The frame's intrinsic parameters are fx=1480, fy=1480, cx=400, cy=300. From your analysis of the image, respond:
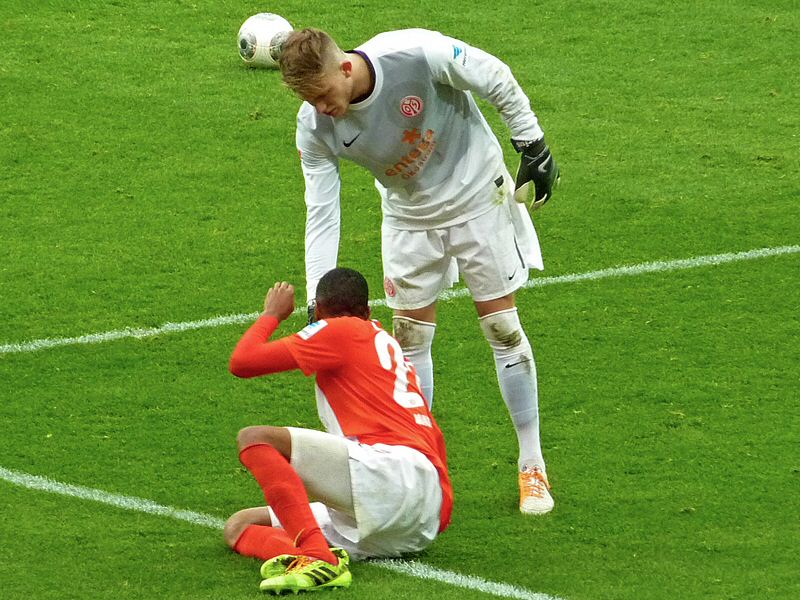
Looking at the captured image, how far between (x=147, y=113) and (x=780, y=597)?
7245 mm

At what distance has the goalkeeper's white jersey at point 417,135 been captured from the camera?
5.43 meters

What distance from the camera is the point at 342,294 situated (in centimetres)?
514

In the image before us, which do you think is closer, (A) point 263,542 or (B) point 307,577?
(B) point 307,577

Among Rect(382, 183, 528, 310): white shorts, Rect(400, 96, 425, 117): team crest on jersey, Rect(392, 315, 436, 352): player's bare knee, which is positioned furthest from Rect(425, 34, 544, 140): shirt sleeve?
Rect(392, 315, 436, 352): player's bare knee

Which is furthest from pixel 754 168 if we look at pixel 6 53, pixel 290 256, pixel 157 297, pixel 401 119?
pixel 6 53

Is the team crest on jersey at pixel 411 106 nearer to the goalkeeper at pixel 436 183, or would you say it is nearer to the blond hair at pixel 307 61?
the goalkeeper at pixel 436 183

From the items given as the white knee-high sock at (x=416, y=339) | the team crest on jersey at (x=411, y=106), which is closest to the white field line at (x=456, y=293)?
the white knee-high sock at (x=416, y=339)

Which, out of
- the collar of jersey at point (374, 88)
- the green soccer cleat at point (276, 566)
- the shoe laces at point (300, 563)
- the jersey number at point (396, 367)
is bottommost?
the green soccer cleat at point (276, 566)

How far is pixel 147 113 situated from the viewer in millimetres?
10961

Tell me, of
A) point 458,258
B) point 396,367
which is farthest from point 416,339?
point 396,367

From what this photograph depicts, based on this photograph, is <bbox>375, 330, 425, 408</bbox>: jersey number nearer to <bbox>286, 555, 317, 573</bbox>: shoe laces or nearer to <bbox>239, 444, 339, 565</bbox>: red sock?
<bbox>239, 444, 339, 565</bbox>: red sock

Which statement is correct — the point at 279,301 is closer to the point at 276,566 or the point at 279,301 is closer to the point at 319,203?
the point at 319,203

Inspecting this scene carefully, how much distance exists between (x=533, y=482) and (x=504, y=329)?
605 millimetres

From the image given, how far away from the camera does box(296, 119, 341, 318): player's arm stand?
18.4ft
